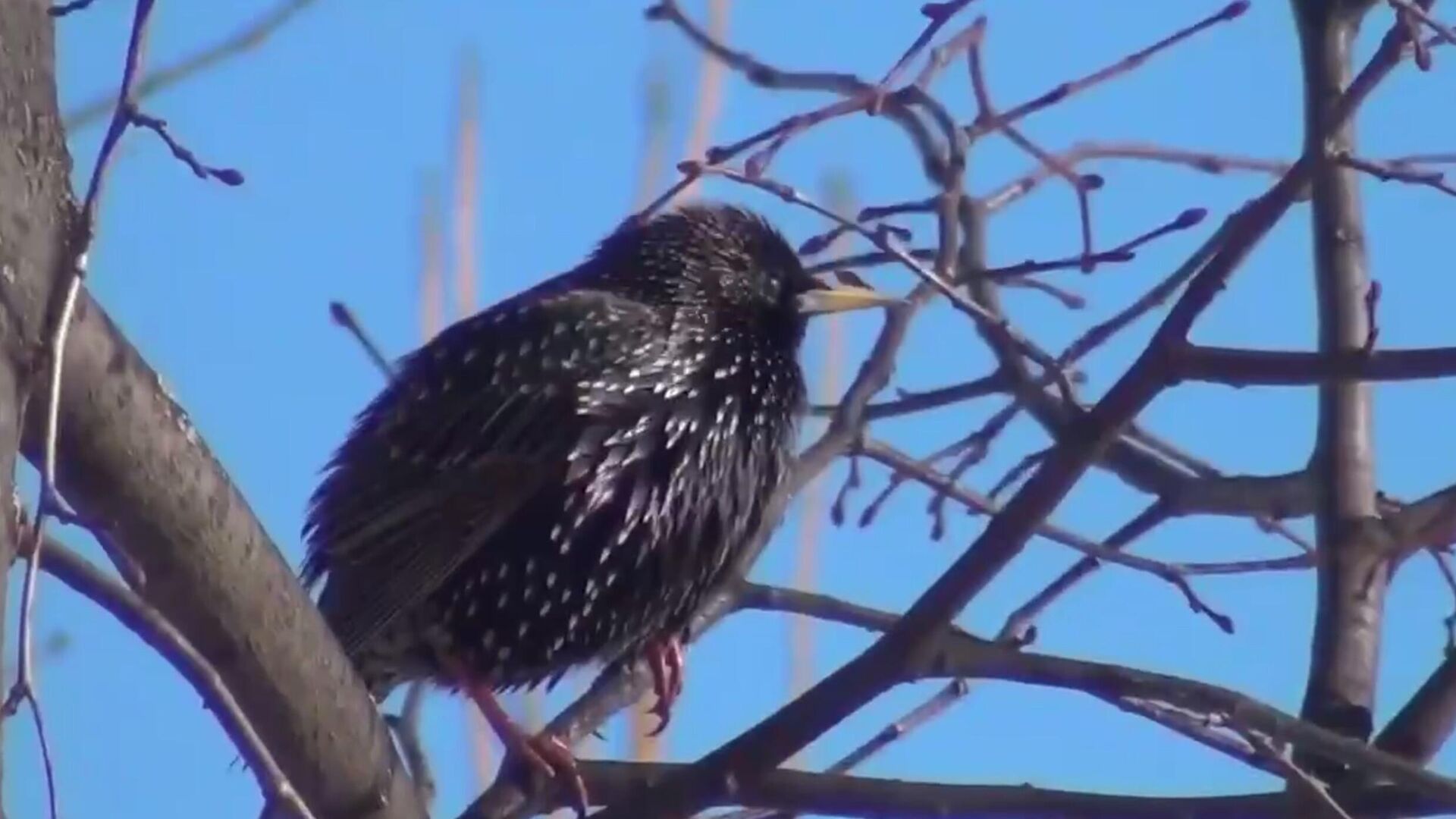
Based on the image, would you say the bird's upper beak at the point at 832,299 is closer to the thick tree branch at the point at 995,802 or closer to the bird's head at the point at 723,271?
the bird's head at the point at 723,271

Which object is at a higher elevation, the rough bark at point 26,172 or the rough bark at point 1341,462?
the rough bark at point 26,172

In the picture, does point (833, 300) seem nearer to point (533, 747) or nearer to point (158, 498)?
point (533, 747)

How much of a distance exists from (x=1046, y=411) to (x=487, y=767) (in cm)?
120

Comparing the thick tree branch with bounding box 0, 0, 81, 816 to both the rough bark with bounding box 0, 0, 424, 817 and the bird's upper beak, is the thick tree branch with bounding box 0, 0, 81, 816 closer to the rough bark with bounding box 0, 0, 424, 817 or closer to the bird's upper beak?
the rough bark with bounding box 0, 0, 424, 817

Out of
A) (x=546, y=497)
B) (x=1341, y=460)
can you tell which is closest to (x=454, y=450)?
(x=546, y=497)

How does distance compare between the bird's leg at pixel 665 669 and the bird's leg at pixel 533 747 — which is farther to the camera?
the bird's leg at pixel 665 669

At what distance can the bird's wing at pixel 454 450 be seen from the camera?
3.16 m

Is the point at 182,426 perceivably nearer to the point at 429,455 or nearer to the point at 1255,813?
the point at 1255,813

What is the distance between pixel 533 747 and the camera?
282 centimetres

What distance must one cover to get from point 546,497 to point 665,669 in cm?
30

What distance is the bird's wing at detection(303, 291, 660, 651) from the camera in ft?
10.4

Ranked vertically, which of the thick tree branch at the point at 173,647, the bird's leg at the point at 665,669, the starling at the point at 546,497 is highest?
the starling at the point at 546,497

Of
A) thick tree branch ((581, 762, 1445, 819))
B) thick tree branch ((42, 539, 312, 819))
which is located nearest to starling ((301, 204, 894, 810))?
thick tree branch ((581, 762, 1445, 819))

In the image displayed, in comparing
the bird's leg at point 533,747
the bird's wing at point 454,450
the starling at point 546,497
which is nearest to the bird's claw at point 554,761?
the bird's leg at point 533,747
